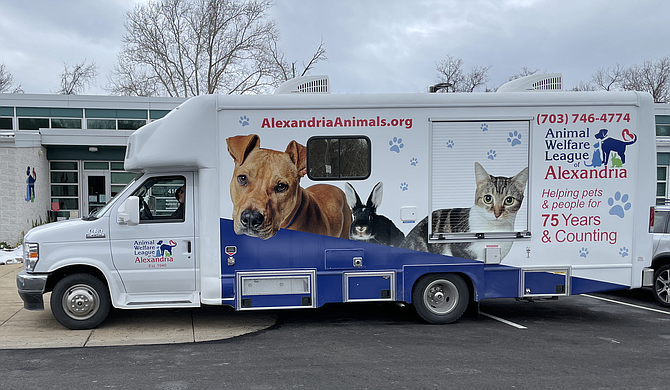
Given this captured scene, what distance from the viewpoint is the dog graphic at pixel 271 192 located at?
6328 millimetres

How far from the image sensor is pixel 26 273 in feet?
21.0

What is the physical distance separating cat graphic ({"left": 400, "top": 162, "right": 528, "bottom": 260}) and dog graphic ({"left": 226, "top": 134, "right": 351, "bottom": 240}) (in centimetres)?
133

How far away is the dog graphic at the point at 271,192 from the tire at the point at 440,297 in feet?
5.51

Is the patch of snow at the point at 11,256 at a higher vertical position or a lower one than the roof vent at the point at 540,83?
lower

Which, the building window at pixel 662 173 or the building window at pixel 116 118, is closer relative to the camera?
the building window at pixel 116 118

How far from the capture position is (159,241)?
6.40m

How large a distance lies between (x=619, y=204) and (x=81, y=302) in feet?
24.6

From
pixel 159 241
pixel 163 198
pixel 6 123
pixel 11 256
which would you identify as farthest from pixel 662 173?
pixel 6 123

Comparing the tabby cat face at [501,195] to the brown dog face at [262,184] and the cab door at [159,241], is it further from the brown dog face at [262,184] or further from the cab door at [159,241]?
the cab door at [159,241]

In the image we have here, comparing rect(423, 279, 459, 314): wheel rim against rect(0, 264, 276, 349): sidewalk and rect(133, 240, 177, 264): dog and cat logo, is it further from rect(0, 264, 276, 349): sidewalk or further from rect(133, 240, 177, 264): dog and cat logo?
rect(133, 240, 177, 264): dog and cat logo

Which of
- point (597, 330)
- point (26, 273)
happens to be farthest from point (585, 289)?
point (26, 273)

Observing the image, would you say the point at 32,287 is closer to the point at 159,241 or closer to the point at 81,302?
the point at 81,302

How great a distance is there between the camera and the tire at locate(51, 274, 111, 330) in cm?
642

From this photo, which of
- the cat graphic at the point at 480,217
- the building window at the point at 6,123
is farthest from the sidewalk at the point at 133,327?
the building window at the point at 6,123
